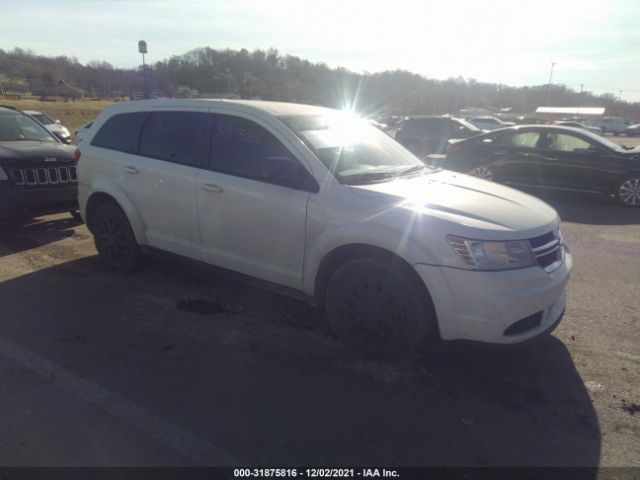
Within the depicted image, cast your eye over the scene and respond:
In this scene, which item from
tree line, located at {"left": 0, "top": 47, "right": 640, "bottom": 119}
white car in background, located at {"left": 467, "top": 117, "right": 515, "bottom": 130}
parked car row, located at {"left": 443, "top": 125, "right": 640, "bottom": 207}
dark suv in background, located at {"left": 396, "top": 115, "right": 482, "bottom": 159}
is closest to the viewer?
parked car row, located at {"left": 443, "top": 125, "right": 640, "bottom": 207}

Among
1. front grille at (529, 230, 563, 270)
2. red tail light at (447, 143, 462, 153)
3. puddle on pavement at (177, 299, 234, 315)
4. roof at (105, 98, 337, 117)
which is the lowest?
puddle on pavement at (177, 299, 234, 315)

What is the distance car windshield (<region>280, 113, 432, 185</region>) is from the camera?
368cm

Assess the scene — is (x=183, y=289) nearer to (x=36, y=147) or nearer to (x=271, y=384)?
(x=271, y=384)

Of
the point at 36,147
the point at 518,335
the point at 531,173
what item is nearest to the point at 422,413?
the point at 518,335

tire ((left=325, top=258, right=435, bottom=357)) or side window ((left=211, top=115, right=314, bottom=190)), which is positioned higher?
side window ((left=211, top=115, right=314, bottom=190))

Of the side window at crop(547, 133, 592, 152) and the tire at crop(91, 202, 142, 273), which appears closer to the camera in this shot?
the tire at crop(91, 202, 142, 273)

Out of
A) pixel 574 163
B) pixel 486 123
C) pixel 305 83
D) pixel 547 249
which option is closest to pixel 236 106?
pixel 547 249

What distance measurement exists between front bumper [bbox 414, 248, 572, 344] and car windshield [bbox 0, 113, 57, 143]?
660 centimetres

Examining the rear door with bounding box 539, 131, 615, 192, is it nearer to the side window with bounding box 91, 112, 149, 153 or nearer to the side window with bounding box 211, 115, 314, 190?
the side window with bounding box 211, 115, 314, 190

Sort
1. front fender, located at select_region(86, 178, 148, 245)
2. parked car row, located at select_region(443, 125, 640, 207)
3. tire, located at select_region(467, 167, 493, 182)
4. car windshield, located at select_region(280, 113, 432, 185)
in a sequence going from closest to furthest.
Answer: car windshield, located at select_region(280, 113, 432, 185), front fender, located at select_region(86, 178, 148, 245), parked car row, located at select_region(443, 125, 640, 207), tire, located at select_region(467, 167, 493, 182)

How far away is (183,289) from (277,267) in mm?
1395

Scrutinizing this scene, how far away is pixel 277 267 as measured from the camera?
378cm

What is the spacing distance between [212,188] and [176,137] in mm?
781

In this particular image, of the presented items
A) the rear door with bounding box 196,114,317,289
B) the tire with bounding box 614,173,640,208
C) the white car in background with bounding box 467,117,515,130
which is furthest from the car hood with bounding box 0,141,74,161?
the white car in background with bounding box 467,117,515,130
